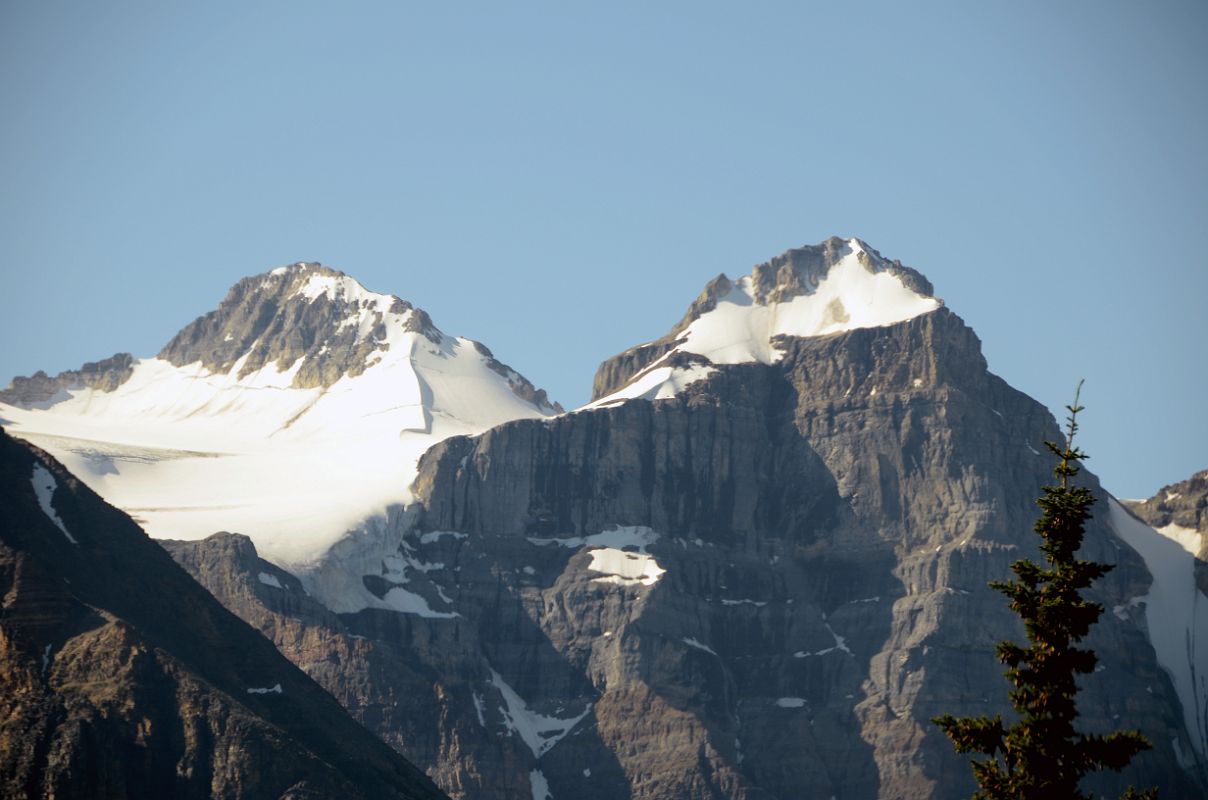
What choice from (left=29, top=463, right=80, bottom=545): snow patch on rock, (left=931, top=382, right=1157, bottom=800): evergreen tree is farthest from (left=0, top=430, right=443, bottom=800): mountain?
(left=931, top=382, right=1157, bottom=800): evergreen tree

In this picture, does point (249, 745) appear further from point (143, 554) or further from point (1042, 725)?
point (1042, 725)

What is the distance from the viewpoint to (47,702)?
166000 mm

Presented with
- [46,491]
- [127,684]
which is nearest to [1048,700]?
[127,684]

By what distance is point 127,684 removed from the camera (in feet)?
573

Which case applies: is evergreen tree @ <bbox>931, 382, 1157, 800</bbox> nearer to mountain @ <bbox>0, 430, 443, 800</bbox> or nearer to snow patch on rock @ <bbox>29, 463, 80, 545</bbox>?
mountain @ <bbox>0, 430, 443, 800</bbox>

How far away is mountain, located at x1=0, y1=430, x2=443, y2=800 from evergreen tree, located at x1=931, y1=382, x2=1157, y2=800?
101 meters

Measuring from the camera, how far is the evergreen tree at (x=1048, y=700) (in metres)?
69.6

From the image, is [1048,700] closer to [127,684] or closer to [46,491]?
[127,684]

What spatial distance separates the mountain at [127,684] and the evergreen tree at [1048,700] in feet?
333

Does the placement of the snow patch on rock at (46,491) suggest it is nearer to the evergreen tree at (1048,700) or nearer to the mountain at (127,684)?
the mountain at (127,684)

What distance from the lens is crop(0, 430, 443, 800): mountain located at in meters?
165

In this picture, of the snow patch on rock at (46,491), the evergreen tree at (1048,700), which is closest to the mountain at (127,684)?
the snow patch on rock at (46,491)

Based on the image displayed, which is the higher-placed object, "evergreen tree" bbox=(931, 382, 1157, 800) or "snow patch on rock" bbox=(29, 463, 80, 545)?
"snow patch on rock" bbox=(29, 463, 80, 545)

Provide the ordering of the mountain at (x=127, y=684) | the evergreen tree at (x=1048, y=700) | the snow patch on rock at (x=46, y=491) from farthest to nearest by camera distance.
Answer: the snow patch on rock at (x=46, y=491), the mountain at (x=127, y=684), the evergreen tree at (x=1048, y=700)
